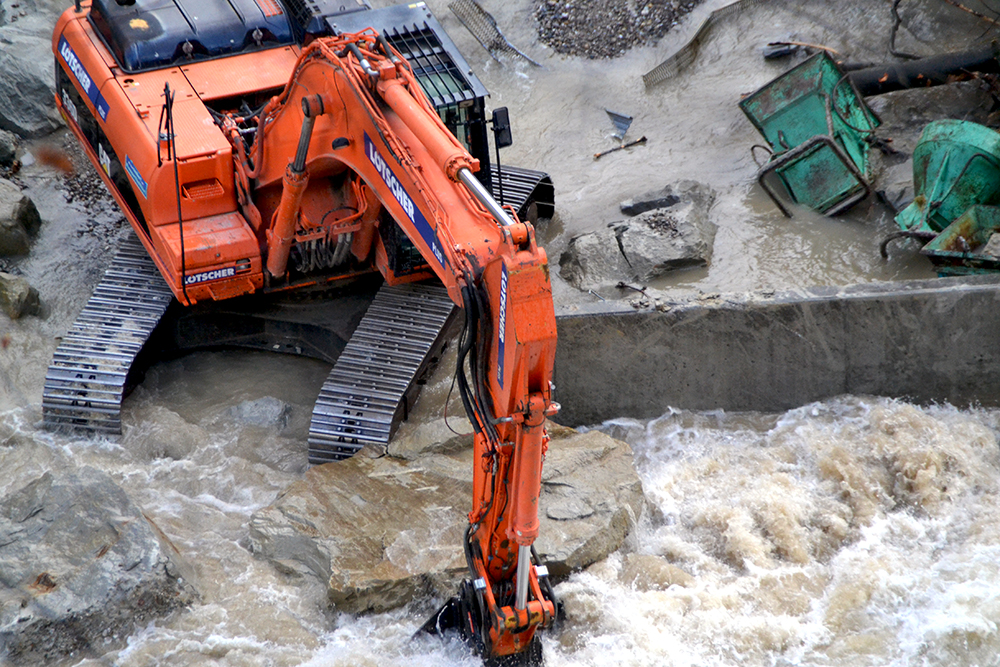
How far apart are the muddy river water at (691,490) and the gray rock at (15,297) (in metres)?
0.15

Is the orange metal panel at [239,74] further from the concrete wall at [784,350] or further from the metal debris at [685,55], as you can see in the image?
the metal debris at [685,55]

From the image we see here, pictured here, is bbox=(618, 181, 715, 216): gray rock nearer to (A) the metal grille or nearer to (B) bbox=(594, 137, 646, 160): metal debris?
(B) bbox=(594, 137, 646, 160): metal debris

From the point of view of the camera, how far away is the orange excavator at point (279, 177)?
5.03m

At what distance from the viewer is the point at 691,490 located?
661cm

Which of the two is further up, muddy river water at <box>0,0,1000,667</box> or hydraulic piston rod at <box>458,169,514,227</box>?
hydraulic piston rod at <box>458,169,514,227</box>

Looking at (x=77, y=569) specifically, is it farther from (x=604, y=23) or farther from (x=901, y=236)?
(x=604, y=23)

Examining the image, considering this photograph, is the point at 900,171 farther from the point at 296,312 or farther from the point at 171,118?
the point at 171,118

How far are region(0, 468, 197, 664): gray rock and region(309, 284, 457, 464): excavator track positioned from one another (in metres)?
1.39

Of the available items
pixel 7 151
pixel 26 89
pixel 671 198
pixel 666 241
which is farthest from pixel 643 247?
pixel 26 89

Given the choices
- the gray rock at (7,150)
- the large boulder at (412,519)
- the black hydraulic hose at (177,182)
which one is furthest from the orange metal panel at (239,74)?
the gray rock at (7,150)

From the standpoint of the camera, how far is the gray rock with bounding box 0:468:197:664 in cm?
528

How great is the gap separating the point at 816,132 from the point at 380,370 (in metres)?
4.38

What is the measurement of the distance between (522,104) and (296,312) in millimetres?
4514

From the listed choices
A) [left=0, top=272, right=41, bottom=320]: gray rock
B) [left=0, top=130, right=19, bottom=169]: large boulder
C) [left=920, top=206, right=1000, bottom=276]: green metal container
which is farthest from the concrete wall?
[left=0, top=130, right=19, bottom=169]: large boulder
